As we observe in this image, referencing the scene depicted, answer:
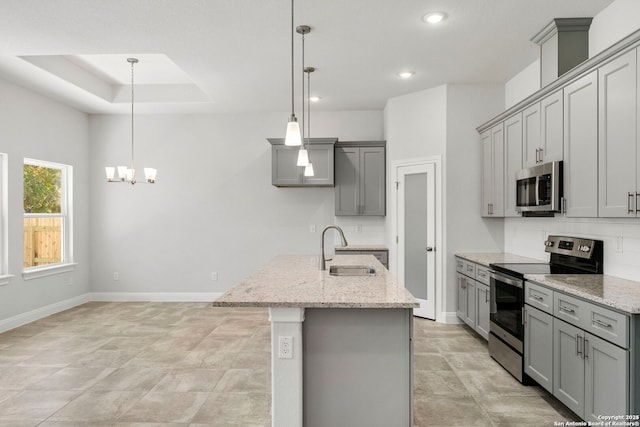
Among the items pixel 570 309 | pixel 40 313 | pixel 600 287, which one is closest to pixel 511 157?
pixel 600 287

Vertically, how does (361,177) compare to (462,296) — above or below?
above

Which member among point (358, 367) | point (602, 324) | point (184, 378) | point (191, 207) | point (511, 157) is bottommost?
point (184, 378)

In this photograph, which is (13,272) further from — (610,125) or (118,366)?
(610,125)

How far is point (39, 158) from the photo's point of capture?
4.98m

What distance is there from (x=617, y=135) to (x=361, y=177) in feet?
→ 11.2

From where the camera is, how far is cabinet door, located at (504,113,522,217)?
3655 mm

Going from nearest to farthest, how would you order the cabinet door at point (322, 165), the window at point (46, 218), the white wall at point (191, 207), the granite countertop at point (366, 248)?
the window at point (46, 218) → the granite countertop at point (366, 248) → the cabinet door at point (322, 165) → the white wall at point (191, 207)

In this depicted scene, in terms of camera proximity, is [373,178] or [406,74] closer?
[406,74]

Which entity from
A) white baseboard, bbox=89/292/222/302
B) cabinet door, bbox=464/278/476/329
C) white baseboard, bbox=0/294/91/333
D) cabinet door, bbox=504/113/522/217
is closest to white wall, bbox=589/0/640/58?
cabinet door, bbox=504/113/522/217

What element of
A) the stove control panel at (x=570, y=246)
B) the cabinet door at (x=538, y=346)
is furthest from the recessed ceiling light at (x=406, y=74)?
the cabinet door at (x=538, y=346)

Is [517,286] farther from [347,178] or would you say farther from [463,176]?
[347,178]

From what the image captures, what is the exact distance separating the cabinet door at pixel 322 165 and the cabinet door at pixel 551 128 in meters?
2.78

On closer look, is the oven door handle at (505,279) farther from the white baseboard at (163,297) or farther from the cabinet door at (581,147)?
the white baseboard at (163,297)

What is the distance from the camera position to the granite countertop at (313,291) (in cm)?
193
